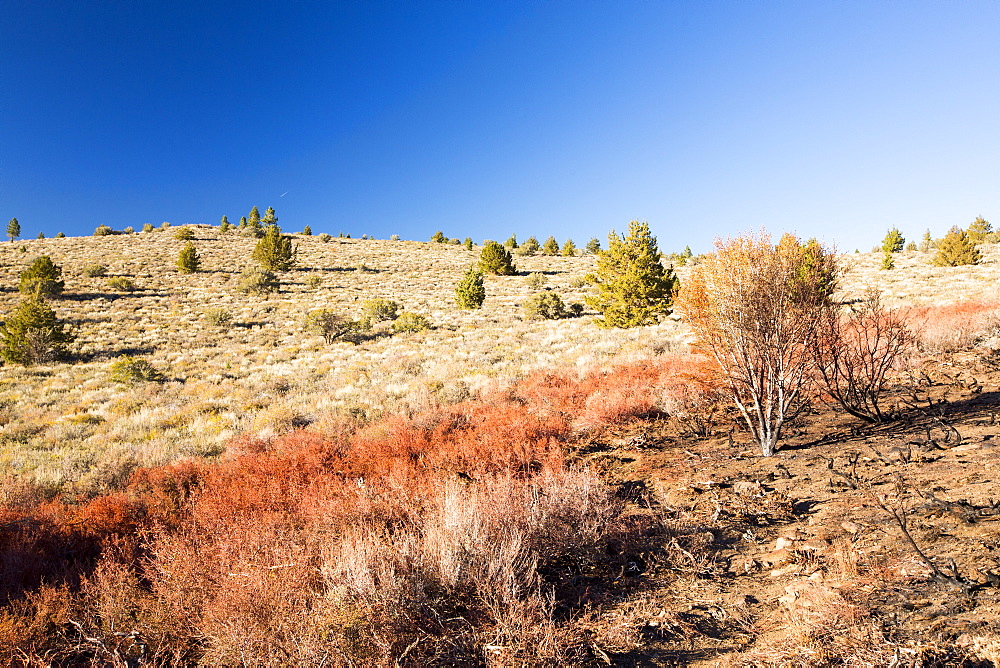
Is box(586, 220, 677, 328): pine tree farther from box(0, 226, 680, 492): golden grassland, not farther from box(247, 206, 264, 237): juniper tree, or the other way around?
box(247, 206, 264, 237): juniper tree

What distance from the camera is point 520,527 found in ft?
14.0

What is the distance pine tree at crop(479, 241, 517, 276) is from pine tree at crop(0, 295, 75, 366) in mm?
32780

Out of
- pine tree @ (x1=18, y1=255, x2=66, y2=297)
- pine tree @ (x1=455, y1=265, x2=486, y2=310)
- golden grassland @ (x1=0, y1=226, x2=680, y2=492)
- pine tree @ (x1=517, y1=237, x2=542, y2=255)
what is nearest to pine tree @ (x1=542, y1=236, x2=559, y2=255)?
pine tree @ (x1=517, y1=237, x2=542, y2=255)

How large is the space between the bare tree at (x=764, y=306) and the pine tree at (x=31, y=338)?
29715mm

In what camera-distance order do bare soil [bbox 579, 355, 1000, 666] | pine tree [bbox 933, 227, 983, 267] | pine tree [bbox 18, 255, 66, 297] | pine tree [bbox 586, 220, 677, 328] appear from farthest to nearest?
pine tree [bbox 18, 255, 66, 297] → pine tree [bbox 933, 227, 983, 267] → pine tree [bbox 586, 220, 677, 328] → bare soil [bbox 579, 355, 1000, 666]

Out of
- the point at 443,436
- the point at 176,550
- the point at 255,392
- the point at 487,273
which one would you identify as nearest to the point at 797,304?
the point at 443,436

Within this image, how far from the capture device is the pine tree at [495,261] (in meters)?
44.5

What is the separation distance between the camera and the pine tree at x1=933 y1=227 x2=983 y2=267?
1265 inches

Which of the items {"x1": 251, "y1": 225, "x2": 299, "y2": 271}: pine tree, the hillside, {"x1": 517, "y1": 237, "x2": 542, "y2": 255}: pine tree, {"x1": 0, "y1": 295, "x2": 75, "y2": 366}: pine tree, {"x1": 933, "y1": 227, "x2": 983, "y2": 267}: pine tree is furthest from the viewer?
{"x1": 517, "y1": 237, "x2": 542, "y2": 255}: pine tree

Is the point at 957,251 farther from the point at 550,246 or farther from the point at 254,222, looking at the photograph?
the point at 254,222

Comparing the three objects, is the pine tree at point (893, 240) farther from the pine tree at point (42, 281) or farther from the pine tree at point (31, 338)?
the pine tree at point (42, 281)

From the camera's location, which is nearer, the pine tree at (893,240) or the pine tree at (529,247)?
the pine tree at (893,240)

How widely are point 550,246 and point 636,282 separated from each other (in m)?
46.9

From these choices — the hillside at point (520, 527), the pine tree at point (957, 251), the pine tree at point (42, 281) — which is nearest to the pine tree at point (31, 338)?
the hillside at point (520, 527)
